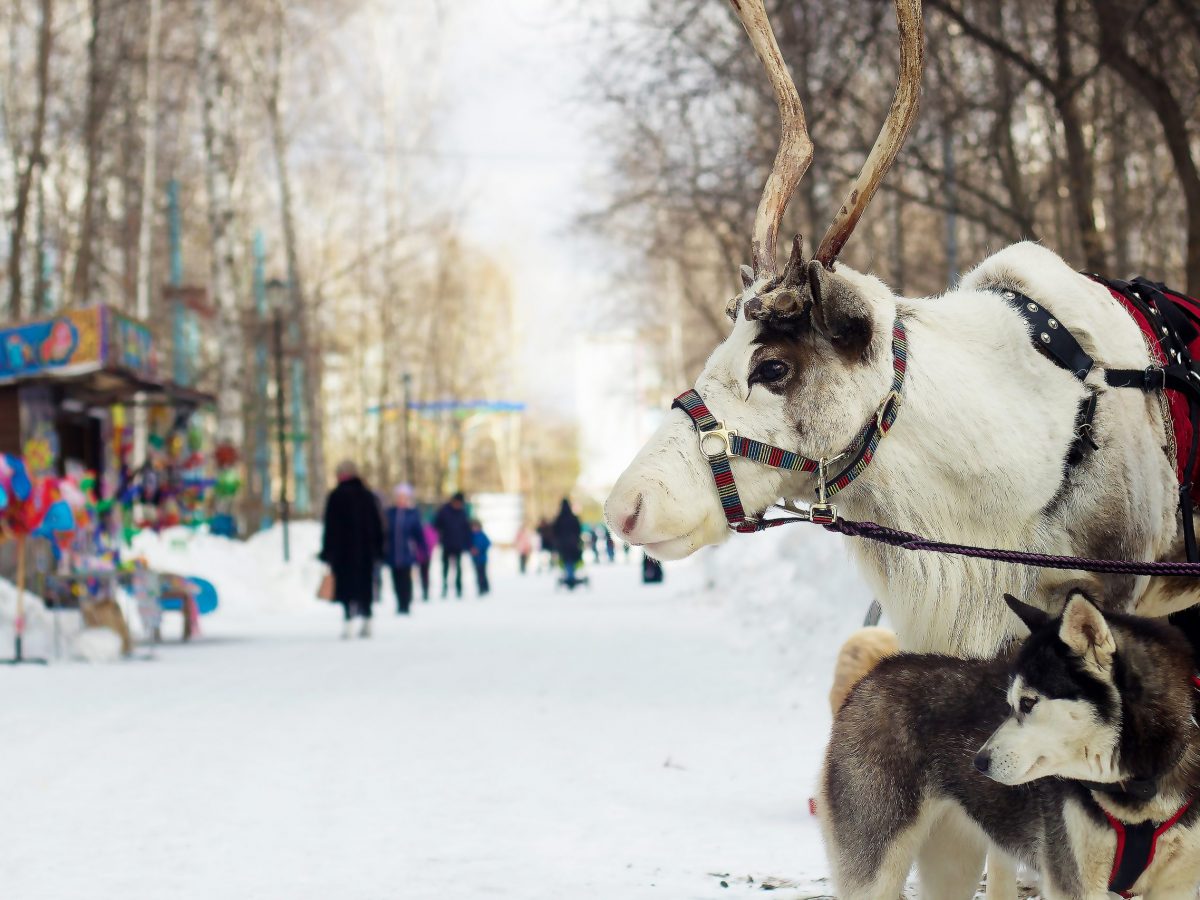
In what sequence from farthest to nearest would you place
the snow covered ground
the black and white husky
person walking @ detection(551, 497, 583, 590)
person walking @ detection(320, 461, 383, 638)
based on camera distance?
person walking @ detection(551, 497, 583, 590) < person walking @ detection(320, 461, 383, 638) < the snow covered ground < the black and white husky

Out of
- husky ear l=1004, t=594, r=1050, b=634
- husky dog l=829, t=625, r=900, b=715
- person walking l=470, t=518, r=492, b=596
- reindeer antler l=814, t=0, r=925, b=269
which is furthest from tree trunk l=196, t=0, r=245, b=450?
husky ear l=1004, t=594, r=1050, b=634

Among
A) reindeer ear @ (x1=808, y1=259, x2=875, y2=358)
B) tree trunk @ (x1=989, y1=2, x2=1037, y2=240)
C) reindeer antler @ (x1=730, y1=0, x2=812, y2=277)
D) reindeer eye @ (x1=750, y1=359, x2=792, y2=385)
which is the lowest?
reindeer eye @ (x1=750, y1=359, x2=792, y2=385)

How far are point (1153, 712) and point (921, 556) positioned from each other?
63cm

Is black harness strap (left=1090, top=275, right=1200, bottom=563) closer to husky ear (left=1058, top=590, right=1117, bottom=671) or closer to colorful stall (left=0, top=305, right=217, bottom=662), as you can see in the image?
husky ear (left=1058, top=590, right=1117, bottom=671)

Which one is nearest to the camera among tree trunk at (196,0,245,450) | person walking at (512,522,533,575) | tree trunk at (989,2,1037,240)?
tree trunk at (989,2,1037,240)

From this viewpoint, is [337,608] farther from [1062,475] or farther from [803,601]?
[1062,475]

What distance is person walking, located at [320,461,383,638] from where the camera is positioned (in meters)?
16.8

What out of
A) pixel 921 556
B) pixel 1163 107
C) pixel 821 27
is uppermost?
pixel 821 27

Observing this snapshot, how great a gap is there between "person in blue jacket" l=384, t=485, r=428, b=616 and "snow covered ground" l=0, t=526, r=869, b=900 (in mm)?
4888

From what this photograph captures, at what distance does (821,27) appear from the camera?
15.0 meters

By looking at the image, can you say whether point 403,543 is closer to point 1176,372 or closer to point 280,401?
point 280,401

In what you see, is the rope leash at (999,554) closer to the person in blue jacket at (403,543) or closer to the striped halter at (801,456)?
the striped halter at (801,456)

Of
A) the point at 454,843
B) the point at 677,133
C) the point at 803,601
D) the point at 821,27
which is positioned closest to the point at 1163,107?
the point at 821,27

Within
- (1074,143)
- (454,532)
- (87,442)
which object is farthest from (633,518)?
(454,532)
